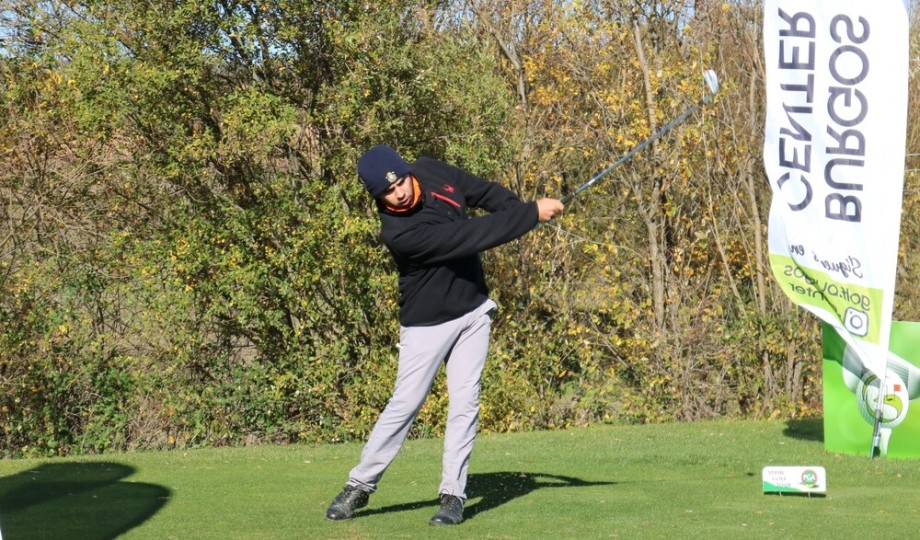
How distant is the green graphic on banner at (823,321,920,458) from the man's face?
3694 mm

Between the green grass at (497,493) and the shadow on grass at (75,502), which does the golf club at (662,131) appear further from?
the shadow on grass at (75,502)

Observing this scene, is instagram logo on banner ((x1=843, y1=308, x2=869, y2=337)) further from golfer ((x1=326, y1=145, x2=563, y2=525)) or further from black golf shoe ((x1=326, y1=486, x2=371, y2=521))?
black golf shoe ((x1=326, y1=486, x2=371, y2=521))

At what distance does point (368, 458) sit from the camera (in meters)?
6.15

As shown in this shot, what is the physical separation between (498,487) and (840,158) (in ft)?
9.86

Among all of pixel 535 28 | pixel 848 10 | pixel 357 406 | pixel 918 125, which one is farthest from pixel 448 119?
pixel 918 125

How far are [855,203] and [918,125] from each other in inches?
341

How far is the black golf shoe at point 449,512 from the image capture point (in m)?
5.95

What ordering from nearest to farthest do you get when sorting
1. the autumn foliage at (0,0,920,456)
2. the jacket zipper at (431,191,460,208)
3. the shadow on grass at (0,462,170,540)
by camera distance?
the shadow on grass at (0,462,170,540) → the jacket zipper at (431,191,460,208) → the autumn foliage at (0,0,920,456)

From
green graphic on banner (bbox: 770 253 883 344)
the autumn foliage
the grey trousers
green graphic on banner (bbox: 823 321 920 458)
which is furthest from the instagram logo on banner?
the autumn foliage

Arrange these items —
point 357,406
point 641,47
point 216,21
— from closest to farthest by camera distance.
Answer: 1. point 216,21
2. point 357,406
3. point 641,47

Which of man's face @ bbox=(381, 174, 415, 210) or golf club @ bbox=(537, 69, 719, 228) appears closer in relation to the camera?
man's face @ bbox=(381, 174, 415, 210)

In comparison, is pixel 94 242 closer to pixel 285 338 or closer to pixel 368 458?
pixel 285 338

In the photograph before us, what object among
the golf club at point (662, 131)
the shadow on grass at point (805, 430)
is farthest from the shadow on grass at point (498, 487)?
the shadow on grass at point (805, 430)

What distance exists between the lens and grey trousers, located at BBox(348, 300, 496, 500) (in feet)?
20.1
